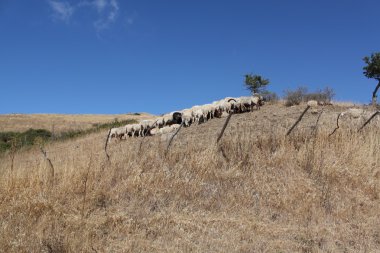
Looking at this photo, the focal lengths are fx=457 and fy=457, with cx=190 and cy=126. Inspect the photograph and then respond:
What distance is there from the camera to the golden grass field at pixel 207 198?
6047 millimetres

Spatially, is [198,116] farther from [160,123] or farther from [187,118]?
[160,123]

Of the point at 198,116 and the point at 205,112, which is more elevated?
the point at 205,112

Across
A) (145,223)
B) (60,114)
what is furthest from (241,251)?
(60,114)

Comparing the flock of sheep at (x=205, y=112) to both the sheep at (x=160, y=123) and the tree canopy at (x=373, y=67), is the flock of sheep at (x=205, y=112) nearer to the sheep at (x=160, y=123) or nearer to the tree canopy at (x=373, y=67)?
the sheep at (x=160, y=123)

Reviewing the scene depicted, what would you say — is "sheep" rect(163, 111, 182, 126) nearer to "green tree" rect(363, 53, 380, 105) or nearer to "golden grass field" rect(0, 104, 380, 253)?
"golden grass field" rect(0, 104, 380, 253)

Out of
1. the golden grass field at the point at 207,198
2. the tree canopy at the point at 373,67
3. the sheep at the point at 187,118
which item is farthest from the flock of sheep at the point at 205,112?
the tree canopy at the point at 373,67

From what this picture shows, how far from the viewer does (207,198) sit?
763 cm

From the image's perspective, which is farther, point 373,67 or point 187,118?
point 373,67

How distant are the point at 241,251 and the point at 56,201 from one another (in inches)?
107

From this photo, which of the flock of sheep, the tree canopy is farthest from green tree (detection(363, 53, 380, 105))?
the flock of sheep

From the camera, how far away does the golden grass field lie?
6.05 metres

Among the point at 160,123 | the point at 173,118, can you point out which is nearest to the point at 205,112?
the point at 173,118

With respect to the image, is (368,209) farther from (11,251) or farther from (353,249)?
(11,251)

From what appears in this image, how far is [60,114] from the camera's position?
75250 millimetres
